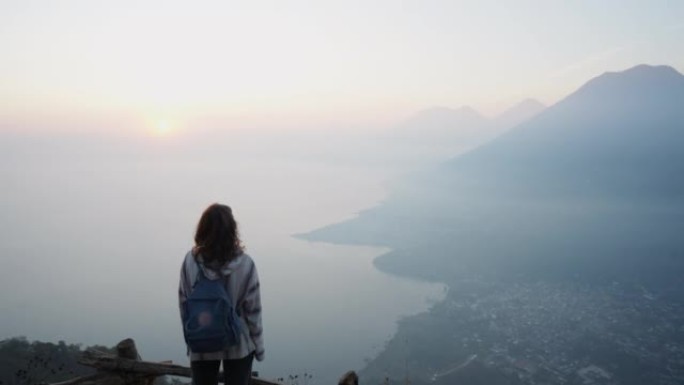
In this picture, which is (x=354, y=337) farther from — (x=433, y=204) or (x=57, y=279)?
(x=433, y=204)

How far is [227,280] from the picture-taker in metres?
2.49

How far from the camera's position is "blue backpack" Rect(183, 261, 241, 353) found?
239cm

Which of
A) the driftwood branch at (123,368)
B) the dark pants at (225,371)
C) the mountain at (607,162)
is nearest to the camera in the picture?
the dark pants at (225,371)

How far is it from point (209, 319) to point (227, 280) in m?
0.23

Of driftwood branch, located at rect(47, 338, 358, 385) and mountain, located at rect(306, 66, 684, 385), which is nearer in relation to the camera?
driftwood branch, located at rect(47, 338, 358, 385)

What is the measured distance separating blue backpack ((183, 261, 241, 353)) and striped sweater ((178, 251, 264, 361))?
0.22ft

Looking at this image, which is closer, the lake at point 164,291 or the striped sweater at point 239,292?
the striped sweater at point 239,292

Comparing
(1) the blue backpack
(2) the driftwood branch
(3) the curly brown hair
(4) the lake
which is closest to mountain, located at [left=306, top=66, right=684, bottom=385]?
(4) the lake

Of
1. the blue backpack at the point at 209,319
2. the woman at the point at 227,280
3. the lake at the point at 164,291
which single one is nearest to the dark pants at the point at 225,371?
the woman at the point at 227,280

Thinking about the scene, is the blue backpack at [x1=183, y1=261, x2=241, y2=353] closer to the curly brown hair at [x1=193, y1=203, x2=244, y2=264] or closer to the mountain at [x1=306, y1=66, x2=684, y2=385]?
the curly brown hair at [x1=193, y1=203, x2=244, y2=264]

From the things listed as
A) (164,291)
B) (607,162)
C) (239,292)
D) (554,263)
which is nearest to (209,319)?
(239,292)

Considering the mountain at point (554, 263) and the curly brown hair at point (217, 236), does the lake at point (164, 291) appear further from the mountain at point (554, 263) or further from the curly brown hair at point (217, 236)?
the curly brown hair at point (217, 236)

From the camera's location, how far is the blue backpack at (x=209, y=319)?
2395 mm

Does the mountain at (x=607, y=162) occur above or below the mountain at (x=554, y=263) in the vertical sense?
above
